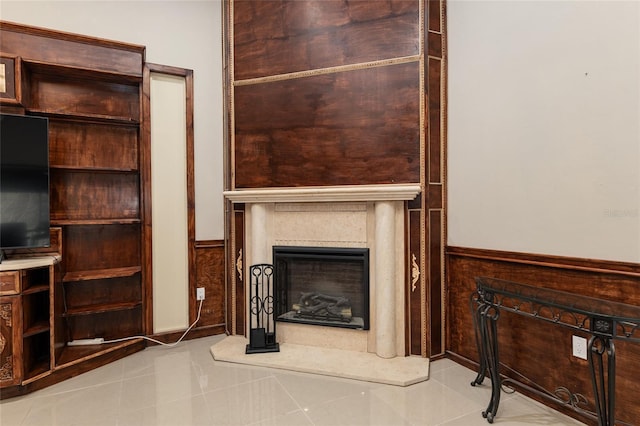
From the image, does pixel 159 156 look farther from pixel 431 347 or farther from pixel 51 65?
pixel 431 347

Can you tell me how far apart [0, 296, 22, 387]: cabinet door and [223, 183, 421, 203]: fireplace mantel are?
1644 mm

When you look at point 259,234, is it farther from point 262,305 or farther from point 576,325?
point 576,325

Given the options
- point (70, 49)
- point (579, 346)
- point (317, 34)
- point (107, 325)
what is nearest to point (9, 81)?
point (70, 49)

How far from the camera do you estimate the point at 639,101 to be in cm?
178

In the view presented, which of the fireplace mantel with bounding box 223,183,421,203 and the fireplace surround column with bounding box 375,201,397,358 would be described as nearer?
the fireplace mantel with bounding box 223,183,421,203

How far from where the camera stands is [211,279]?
3.50 meters

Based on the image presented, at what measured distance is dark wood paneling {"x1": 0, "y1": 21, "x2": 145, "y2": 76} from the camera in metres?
2.65

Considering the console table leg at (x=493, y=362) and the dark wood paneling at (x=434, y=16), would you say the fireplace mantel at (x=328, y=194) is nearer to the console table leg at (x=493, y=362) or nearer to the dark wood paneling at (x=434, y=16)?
the console table leg at (x=493, y=362)

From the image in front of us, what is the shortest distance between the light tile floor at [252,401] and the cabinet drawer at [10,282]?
72 centimetres

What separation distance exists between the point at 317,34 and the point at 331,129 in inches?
32.6

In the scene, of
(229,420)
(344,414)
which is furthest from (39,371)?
(344,414)

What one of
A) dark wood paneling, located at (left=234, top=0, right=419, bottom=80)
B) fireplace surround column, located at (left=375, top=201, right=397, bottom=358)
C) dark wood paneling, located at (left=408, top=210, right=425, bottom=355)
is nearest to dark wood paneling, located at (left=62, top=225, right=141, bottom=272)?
dark wood paneling, located at (left=234, top=0, right=419, bottom=80)

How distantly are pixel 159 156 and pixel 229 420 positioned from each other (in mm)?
2345

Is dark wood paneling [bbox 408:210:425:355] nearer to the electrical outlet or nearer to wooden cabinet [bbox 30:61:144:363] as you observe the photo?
the electrical outlet
